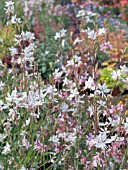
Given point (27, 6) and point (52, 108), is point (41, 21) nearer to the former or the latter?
point (27, 6)

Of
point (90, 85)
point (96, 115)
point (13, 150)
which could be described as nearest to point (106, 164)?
point (96, 115)

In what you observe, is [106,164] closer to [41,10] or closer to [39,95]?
[39,95]

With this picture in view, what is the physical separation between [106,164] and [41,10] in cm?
586

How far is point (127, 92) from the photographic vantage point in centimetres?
473

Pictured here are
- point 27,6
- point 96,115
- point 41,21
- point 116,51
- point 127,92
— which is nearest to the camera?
point 96,115

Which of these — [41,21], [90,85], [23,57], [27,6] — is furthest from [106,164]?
[27,6]

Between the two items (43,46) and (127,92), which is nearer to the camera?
(127,92)

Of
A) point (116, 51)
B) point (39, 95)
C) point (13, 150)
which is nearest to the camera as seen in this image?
point (39, 95)

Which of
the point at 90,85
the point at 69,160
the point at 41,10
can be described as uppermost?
the point at 41,10

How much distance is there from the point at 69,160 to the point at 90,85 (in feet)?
1.77

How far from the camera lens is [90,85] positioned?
7.74 ft

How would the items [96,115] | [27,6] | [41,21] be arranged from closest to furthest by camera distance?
1. [96,115]
2. [41,21]
3. [27,6]

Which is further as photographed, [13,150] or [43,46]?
[43,46]

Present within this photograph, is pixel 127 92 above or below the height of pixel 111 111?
below
